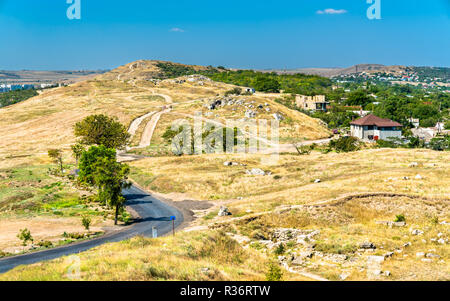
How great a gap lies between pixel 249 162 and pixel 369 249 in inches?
1751

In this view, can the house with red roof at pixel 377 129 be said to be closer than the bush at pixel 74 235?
No

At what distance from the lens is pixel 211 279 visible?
72.6 ft

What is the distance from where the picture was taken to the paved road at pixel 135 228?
32.0 metres

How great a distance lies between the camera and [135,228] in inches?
1697

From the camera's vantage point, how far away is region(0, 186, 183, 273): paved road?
105 feet

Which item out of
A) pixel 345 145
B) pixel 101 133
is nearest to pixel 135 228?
pixel 101 133

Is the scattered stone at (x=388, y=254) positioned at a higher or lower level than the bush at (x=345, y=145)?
lower

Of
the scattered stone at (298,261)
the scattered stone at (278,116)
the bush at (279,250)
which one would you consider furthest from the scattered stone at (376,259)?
the scattered stone at (278,116)

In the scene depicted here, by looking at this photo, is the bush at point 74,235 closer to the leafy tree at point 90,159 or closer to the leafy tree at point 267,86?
the leafy tree at point 90,159

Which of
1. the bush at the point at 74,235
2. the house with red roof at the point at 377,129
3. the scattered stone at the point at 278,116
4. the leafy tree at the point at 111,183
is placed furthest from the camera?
the scattered stone at the point at 278,116

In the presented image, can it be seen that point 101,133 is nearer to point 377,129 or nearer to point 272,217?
point 272,217

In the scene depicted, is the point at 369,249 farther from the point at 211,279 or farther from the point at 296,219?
the point at 211,279

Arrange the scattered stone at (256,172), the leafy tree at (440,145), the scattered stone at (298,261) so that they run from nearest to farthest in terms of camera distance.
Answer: the scattered stone at (298,261) < the scattered stone at (256,172) < the leafy tree at (440,145)
